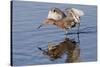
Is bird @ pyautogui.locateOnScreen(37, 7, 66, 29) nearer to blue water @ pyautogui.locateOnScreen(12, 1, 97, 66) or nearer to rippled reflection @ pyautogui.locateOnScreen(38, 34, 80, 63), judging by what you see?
blue water @ pyautogui.locateOnScreen(12, 1, 97, 66)

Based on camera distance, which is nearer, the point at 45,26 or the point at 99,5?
the point at 45,26

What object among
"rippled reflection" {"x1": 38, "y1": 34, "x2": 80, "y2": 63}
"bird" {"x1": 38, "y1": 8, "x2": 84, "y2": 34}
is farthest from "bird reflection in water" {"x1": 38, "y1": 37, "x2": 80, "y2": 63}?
"bird" {"x1": 38, "y1": 8, "x2": 84, "y2": 34}

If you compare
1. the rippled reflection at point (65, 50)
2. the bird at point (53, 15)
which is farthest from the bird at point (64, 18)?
the rippled reflection at point (65, 50)

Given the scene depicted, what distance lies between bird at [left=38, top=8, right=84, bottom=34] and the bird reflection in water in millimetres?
133

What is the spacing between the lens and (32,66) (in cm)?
223

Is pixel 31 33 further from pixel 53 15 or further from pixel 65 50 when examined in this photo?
pixel 65 50

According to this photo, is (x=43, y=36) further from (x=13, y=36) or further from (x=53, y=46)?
(x=13, y=36)

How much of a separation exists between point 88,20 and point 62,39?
39cm

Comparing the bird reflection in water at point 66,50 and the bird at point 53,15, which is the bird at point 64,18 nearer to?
the bird at point 53,15

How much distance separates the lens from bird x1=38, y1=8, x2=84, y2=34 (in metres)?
2.31

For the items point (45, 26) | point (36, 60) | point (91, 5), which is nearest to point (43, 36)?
point (45, 26)

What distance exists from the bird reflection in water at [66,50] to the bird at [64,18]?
13cm
